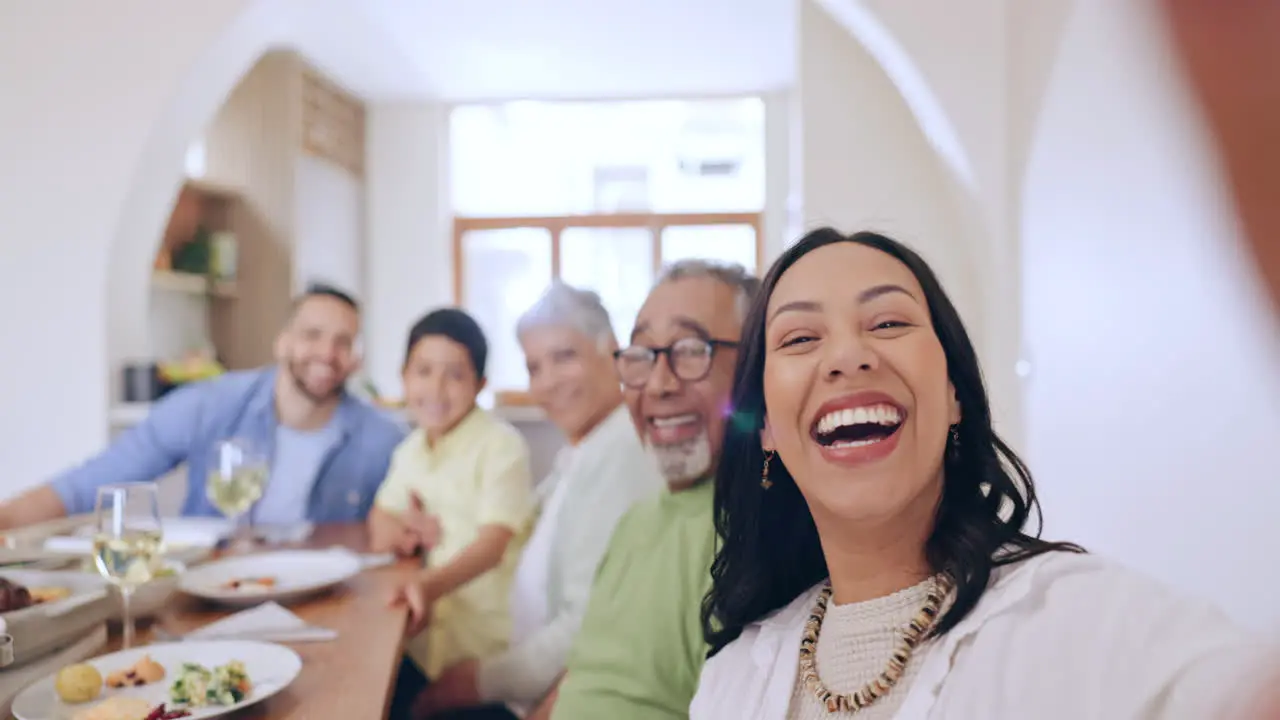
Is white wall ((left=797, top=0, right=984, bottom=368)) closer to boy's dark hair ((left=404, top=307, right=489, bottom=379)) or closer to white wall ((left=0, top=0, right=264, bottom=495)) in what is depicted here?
boy's dark hair ((left=404, top=307, right=489, bottom=379))

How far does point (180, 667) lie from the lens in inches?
44.6

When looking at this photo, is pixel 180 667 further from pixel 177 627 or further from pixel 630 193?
pixel 630 193

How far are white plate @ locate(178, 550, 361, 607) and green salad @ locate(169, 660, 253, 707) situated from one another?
1.38 feet

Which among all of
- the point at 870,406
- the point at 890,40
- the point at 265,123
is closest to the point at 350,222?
the point at 265,123

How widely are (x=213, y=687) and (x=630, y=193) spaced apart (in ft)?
20.4

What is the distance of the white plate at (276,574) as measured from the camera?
4.83 feet

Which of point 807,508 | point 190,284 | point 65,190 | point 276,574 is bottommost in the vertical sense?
point 276,574

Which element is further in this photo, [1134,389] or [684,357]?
[1134,389]

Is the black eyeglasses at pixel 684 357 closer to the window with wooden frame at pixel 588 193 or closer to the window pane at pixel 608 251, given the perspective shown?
the window with wooden frame at pixel 588 193

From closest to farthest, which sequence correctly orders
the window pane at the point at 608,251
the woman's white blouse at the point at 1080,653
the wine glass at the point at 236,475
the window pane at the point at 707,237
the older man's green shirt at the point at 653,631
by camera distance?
the woman's white blouse at the point at 1080,653 < the older man's green shirt at the point at 653,631 < the wine glass at the point at 236,475 < the window pane at the point at 707,237 < the window pane at the point at 608,251

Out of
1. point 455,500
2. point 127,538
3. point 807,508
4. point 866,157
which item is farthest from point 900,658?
point 866,157

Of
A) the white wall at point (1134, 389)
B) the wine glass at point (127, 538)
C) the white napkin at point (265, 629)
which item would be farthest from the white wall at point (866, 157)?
the wine glass at point (127, 538)

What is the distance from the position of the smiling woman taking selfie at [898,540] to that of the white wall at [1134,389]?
0.30m

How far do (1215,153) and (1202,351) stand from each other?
1.74 m
